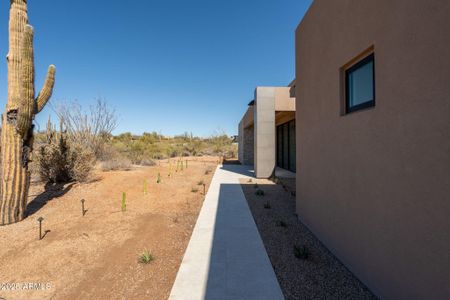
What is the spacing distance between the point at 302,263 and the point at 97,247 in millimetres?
3385

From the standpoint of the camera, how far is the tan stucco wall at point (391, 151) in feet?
5.46

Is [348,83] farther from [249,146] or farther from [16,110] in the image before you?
[249,146]

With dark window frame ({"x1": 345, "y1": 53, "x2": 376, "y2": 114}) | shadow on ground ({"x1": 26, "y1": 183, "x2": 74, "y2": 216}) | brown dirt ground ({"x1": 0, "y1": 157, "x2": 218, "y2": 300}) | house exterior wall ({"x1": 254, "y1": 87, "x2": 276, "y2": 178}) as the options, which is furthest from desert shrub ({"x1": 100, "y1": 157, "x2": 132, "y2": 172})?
dark window frame ({"x1": 345, "y1": 53, "x2": 376, "y2": 114})

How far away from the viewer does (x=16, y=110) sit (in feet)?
15.1

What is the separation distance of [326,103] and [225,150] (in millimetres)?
26363

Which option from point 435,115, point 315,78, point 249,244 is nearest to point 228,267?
point 249,244

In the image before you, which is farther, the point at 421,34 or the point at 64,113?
the point at 64,113

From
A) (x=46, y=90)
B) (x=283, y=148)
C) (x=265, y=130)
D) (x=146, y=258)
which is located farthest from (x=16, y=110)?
(x=283, y=148)

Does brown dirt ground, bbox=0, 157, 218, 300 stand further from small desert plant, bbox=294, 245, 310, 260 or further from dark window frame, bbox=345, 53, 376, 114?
dark window frame, bbox=345, 53, 376, 114

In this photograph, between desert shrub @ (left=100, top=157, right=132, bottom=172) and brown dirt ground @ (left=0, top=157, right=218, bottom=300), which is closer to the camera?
brown dirt ground @ (left=0, top=157, right=218, bottom=300)

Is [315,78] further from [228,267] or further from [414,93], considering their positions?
[228,267]

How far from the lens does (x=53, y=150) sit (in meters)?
7.36

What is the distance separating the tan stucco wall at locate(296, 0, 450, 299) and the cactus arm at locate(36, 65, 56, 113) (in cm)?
631

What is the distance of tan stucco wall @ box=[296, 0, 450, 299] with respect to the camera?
65.5 inches
